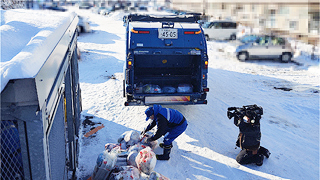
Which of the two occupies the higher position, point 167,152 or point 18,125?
point 18,125

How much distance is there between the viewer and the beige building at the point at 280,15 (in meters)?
21.3

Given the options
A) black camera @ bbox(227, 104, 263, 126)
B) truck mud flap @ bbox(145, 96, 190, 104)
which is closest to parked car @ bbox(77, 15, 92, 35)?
truck mud flap @ bbox(145, 96, 190, 104)

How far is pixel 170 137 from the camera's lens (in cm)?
584

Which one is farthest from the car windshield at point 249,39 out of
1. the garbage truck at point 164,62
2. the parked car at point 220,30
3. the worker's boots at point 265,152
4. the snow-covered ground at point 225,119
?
the worker's boots at point 265,152

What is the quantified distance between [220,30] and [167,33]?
14.4 meters

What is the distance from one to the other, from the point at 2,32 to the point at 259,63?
14.5 m

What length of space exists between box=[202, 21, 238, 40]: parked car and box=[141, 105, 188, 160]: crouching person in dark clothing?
1587 cm

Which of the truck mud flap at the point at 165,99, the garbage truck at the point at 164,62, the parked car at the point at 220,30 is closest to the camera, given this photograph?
the garbage truck at the point at 164,62

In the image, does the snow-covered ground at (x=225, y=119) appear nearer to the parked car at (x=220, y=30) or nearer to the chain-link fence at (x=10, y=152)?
the chain-link fence at (x=10, y=152)

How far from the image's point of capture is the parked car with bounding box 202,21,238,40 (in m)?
20.8

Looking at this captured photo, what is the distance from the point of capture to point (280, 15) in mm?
26016

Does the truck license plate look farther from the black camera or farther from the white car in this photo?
the white car

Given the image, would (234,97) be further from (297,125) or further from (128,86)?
(128,86)

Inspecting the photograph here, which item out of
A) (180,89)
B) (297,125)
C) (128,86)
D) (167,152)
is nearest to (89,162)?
(167,152)
